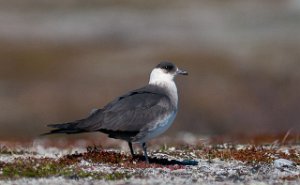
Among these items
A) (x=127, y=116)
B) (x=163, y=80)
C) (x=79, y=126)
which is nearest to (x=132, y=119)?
(x=127, y=116)

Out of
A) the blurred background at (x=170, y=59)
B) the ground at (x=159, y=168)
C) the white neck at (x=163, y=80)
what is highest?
the blurred background at (x=170, y=59)

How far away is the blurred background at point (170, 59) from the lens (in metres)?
41.4

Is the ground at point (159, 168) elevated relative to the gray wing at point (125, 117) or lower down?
lower down

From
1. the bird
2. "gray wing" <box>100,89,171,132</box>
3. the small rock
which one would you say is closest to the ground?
the small rock

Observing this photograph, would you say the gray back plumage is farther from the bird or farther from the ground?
the ground

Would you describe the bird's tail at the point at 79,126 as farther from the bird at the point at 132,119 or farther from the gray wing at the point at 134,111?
the gray wing at the point at 134,111

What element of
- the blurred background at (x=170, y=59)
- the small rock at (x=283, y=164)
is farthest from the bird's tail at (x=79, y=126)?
the blurred background at (x=170, y=59)

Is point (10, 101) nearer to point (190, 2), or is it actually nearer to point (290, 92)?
point (290, 92)

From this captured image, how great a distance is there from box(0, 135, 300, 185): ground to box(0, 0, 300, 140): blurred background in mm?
5915

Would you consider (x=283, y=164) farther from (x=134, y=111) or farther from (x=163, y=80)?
(x=134, y=111)

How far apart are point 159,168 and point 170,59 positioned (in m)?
35.0

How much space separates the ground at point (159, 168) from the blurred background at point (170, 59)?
5.92 meters

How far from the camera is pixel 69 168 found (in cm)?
1536

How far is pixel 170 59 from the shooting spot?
50.6 meters
